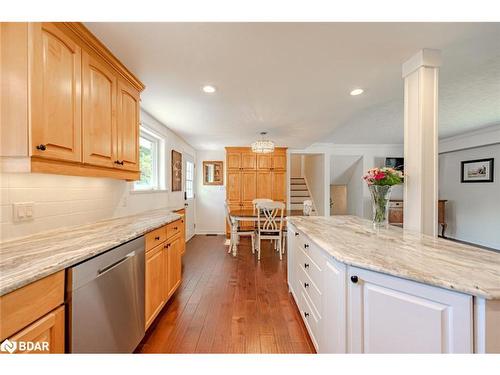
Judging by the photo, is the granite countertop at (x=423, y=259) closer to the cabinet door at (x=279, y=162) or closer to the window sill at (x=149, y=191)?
the window sill at (x=149, y=191)

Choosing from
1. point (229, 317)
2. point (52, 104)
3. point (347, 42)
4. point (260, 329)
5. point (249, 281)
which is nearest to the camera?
point (52, 104)

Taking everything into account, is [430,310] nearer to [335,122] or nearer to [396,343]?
[396,343]

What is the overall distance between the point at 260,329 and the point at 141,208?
2042 mm

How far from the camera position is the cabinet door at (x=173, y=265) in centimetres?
210

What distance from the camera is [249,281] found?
2744 millimetres

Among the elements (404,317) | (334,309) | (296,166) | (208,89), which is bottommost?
(334,309)

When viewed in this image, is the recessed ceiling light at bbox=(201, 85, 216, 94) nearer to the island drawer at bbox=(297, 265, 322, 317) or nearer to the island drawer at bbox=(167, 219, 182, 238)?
the island drawer at bbox=(167, 219, 182, 238)

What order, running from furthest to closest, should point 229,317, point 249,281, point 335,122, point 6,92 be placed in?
point 335,122, point 249,281, point 229,317, point 6,92

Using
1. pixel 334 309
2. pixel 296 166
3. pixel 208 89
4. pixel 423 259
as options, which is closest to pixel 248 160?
pixel 208 89

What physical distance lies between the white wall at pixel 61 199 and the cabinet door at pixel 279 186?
3.30m

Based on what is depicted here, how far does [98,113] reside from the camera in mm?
1568

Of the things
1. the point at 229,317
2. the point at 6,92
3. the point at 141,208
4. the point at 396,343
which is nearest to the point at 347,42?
the point at 396,343

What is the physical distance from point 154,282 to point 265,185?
3898 mm

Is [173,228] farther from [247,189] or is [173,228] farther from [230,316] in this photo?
[247,189]
